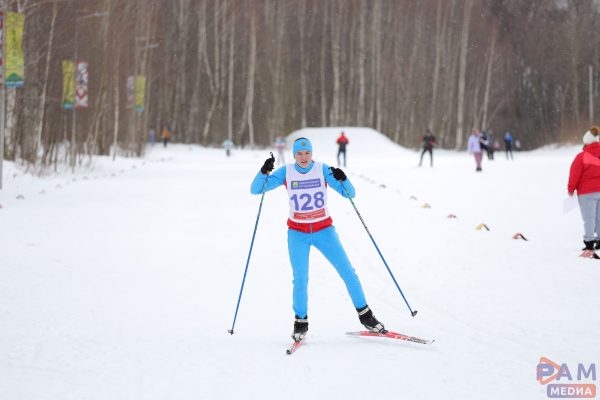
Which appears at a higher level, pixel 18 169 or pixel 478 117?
pixel 478 117

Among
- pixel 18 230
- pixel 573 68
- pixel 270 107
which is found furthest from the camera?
pixel 270 107

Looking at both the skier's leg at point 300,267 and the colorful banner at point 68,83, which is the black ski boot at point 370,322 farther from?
the colorful banner at point 68,83

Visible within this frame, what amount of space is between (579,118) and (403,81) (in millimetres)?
13852

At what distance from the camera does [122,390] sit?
4.48 meters

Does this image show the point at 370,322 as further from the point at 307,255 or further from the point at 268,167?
the point at 268,167

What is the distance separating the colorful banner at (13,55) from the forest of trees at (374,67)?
27.0m

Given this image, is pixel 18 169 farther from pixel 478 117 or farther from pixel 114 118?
pixel 478 117

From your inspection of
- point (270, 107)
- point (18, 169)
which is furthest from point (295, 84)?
point (18, 169)

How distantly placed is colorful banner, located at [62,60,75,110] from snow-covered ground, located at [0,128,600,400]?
10012mm

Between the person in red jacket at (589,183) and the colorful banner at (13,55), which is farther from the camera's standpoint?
the colorful banner at (13,55)

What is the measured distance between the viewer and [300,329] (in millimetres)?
5539

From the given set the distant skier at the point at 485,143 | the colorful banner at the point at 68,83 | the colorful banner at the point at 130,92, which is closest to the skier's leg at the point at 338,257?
the colorful banner at the point at 68,83

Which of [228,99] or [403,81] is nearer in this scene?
[228,99]

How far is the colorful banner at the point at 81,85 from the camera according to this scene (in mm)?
23562
